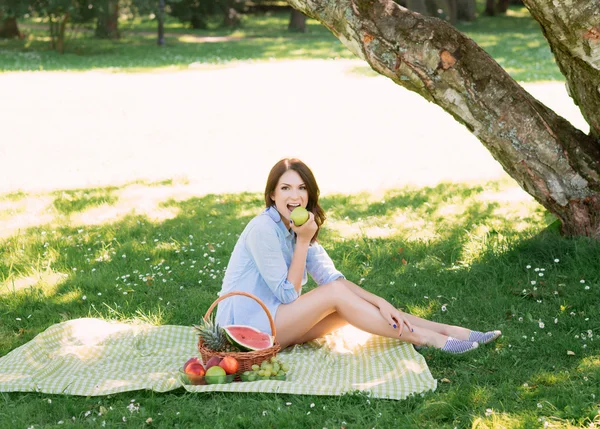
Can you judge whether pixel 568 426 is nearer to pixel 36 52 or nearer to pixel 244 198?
pixel 244 198

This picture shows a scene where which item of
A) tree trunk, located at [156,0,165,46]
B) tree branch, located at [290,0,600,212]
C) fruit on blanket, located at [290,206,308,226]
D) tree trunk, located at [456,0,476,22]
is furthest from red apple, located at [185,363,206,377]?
tree trunk, located at [456,0,476,22]

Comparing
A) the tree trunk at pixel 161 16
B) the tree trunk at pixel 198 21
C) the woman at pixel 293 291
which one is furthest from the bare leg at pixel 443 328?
the tree trunk at pixel 198 21

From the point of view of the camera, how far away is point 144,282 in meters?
6.73

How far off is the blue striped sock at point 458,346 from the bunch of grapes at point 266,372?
3.65ft

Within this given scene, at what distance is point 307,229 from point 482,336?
1.40 m

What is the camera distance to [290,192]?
16.7 ft

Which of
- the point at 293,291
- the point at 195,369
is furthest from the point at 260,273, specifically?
the point at 195,369

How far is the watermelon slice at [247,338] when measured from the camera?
4688 millimetres

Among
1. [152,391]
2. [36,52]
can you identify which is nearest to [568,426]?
[152,391]

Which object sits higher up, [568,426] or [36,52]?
[568,426]

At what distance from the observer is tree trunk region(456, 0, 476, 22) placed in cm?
3772

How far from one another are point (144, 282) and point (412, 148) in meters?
6.73

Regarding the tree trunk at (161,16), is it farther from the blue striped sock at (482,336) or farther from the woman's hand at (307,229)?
the blue striped sock at (482,336)

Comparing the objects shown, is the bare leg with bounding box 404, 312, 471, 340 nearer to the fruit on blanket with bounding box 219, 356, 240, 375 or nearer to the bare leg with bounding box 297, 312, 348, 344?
the bare leg with bounding box 297, 312, 348, 344
